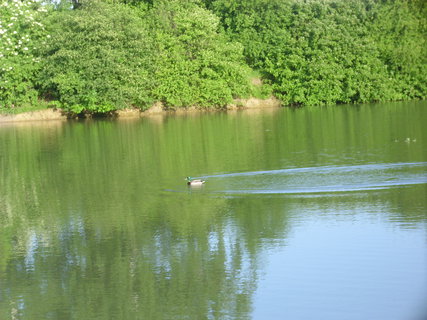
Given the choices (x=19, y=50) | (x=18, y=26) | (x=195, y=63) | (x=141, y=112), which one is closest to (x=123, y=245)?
(x=141, y=112)

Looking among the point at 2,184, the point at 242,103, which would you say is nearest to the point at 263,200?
the point at 2,184

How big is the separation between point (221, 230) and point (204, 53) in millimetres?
37654

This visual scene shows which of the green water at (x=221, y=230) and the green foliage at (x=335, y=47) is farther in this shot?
the green foliage at (x=335, y=47)

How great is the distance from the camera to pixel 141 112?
172 feet

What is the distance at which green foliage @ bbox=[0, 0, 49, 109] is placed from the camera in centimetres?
4925

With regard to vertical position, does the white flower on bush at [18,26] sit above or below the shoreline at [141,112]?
above

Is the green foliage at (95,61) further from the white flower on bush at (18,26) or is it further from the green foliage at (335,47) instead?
the green foliage at (335,47)

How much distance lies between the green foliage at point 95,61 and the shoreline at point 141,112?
48.3 inches

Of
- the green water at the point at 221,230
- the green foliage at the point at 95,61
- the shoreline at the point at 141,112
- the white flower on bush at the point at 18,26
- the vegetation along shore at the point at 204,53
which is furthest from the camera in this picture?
the shoreline at the point at 141,112

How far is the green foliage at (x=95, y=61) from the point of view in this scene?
4809 cm

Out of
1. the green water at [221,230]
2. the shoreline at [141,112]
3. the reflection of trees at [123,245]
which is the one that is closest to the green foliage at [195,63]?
the shoreline at [141,112]

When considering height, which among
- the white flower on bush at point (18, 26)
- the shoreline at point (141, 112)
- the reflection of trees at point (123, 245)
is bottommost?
the reflection of trees at point (123, 245)

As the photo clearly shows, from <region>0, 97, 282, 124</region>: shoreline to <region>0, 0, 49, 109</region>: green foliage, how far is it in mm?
926

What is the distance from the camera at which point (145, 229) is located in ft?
53.1
